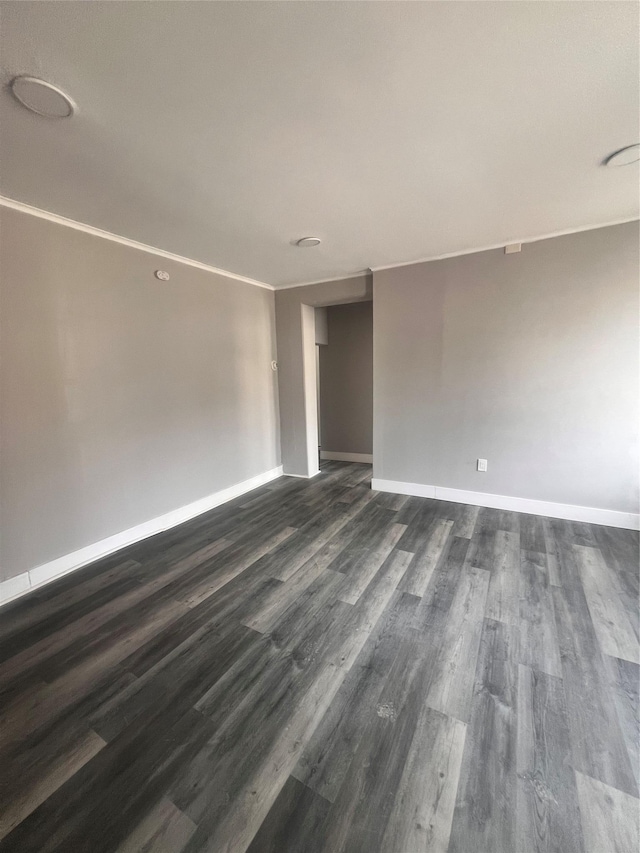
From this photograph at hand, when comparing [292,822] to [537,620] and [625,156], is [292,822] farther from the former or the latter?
[625,156]

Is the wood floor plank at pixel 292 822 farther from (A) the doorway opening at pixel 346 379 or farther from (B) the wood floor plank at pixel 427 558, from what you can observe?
(A) the doorway opening at pixel 346 379

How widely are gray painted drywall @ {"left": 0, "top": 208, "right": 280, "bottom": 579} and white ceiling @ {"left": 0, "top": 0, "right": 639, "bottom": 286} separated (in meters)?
0.42

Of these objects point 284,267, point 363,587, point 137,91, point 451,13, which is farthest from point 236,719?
point 284,267

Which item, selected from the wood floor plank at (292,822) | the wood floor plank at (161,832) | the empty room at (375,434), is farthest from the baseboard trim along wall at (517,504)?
the wood floor plank at (161,832)

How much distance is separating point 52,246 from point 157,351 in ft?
3.19

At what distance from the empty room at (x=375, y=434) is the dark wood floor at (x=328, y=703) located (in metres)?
0.01

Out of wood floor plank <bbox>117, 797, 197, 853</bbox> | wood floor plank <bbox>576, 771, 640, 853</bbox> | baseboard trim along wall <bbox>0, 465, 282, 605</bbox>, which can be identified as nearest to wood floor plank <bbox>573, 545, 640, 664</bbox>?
wood floor plank <bbox>576, 771, 640, 853</bbox>

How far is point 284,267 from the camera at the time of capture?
138 inches

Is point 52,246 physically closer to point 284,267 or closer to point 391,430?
point 284,267

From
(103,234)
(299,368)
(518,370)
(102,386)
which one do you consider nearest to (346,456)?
(299,368)

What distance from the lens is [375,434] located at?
153 inches

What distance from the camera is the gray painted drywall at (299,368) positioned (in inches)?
163

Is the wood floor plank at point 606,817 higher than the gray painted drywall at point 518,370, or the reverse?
the gray painted drywall at point 518,370

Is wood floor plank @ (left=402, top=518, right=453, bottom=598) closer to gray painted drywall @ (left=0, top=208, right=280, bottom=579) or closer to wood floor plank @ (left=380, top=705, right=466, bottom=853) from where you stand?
wood floor plank @ (left=380, top=705, right=466, bottom=853)
